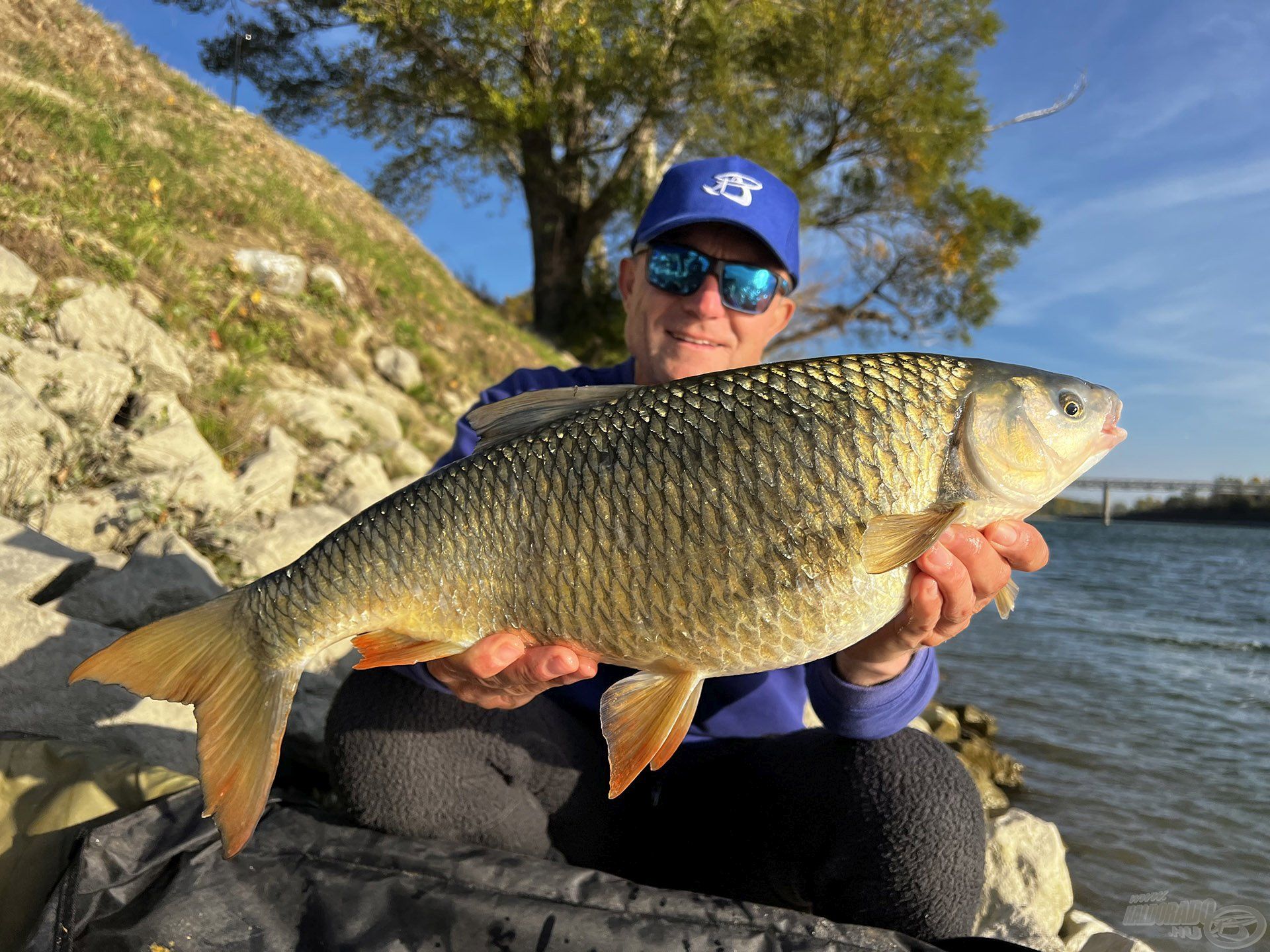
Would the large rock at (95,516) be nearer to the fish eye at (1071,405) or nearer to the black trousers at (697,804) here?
the black trousers at (697,804)

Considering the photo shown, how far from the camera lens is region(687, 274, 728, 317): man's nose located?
8.29 ft

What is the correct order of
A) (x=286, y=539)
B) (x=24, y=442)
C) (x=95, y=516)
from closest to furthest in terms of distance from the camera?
(x=24, y=442) < (x=95, y=516) < (x=286, y=539)

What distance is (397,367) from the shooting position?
8711mm

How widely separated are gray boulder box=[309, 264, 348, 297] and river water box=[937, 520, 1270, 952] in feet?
23.8

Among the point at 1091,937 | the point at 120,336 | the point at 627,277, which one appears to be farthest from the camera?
the point at 120,336

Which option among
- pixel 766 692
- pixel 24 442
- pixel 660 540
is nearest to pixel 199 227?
pixel 24 442

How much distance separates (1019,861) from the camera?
3.23 meters

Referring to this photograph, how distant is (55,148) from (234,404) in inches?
126

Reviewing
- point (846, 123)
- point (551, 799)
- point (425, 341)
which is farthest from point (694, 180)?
point (846, 123)

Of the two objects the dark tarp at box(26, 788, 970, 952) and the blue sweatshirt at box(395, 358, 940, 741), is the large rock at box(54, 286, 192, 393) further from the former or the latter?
the dark tarp at box(26, 788, 970, 952)

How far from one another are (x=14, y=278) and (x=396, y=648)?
4.04 meters

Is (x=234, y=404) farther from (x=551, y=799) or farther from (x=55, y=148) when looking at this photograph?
(x=551, y=799)

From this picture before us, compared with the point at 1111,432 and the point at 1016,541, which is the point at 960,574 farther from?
the point at 1111,432

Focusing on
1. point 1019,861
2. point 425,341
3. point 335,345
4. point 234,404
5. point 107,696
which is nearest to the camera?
point 107,696
